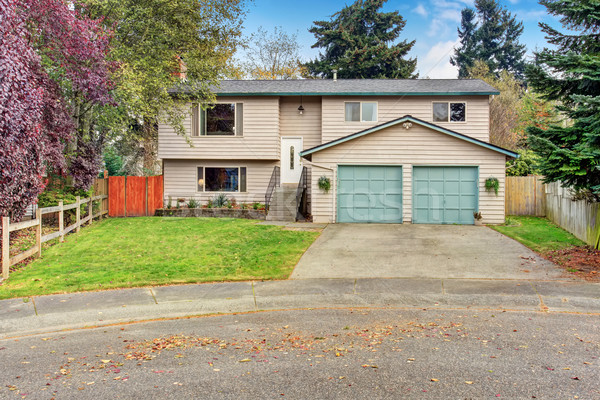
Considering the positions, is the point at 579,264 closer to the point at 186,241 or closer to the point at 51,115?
the point at 186,241

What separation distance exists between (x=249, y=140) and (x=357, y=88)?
18.3ft

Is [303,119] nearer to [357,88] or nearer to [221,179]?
[357,88]

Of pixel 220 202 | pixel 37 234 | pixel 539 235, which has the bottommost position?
pixel 539 235

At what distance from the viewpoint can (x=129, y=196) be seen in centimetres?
2070

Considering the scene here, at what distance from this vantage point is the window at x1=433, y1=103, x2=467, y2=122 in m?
20.3

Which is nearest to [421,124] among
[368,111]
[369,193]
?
[369,193]

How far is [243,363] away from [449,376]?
7.17ft

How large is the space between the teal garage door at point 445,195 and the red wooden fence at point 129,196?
1203 cm

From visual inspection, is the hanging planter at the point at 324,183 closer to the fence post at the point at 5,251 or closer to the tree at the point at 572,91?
the tree at the point at 572,91

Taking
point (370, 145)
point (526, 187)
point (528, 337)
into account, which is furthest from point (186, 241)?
point (526, 187)

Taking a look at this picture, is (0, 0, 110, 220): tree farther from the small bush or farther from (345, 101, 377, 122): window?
(345, 101, 377, 122): window

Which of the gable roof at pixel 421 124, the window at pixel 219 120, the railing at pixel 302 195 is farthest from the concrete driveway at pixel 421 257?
the window at pixel 219 120

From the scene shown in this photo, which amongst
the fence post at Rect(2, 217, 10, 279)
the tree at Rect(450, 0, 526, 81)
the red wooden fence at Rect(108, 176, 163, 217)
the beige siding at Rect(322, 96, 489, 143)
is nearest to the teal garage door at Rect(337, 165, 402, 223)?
the beige siding at Rect(322, 96, 489, 143)

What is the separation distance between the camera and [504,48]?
4716 cm
